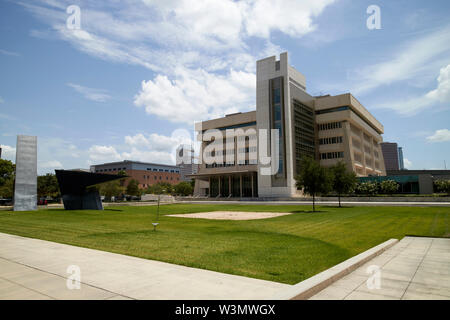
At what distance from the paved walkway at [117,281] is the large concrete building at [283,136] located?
6213 centimetres

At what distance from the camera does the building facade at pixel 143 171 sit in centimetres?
14162

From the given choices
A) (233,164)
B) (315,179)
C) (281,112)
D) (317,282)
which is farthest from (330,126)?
(317,282)

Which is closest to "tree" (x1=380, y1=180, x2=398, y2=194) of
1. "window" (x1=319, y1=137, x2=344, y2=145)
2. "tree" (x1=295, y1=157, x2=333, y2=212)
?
"window" (x1=319, y1=137, x2=344, y2=145)

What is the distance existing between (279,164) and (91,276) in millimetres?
64660

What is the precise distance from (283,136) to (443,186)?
34512 millimetres

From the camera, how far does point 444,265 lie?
823cm

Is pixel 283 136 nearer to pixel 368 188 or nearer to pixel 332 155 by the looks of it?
pixel 332 155

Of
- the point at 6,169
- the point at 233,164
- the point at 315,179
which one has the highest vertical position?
the point at 233,164

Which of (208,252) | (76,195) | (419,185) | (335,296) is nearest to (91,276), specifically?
(208,252)

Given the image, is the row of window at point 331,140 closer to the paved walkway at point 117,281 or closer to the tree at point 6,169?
the paved walkway at point 117,281

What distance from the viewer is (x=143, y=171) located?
144750 mm

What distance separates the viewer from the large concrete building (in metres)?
69.6

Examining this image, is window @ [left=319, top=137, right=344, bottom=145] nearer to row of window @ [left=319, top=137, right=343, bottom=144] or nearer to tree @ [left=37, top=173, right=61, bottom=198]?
row of window @ [left=319, top=137, right=343, bottom=144]

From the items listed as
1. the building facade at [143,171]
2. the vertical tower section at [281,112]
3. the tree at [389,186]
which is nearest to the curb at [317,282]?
the tree at [389,186]
